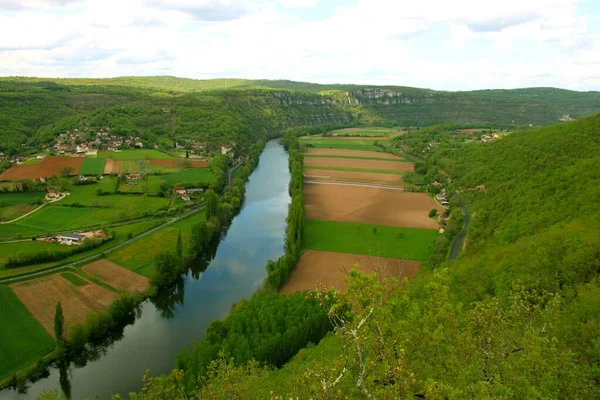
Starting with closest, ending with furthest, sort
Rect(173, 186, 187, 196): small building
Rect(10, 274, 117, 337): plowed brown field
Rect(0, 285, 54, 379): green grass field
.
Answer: Rect(0, 285, 54, 379): green grass field, Rect(10, 274, 117, 337): plowed brown field, Rect(173, 186, 187, 196): small building

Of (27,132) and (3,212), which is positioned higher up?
(27,132)

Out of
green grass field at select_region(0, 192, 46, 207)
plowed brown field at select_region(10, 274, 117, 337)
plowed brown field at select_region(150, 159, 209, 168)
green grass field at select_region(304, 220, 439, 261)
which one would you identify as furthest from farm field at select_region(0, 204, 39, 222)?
green grass field at select_region(304, 220, 439, 261)

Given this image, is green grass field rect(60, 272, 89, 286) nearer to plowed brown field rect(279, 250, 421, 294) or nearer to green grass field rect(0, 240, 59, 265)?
green grass field rect(0, 240, 59, 265)

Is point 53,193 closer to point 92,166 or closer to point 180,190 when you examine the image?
point 92,166

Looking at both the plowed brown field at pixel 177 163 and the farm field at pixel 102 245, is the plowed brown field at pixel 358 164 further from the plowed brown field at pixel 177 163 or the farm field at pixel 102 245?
the farm field at pixel 102 245

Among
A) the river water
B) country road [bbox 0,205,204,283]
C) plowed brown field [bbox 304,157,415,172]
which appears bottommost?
the river water

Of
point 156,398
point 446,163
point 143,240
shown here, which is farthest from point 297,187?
point 156,398

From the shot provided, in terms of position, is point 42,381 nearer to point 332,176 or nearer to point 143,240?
point 143,240
